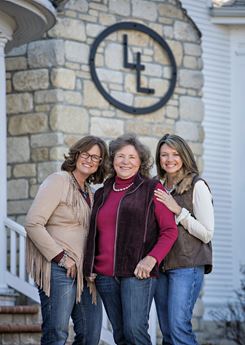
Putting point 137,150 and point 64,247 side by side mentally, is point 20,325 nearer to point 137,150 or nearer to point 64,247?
point 64,247

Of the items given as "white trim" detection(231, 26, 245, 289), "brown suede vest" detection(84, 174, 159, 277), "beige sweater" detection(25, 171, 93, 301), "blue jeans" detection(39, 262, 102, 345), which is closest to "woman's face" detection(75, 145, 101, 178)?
"beige sweater" detection(25, 171, 93, 301)

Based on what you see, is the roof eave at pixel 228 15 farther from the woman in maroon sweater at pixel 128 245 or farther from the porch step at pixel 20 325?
the woman in maroon sweater at pixel 128 245

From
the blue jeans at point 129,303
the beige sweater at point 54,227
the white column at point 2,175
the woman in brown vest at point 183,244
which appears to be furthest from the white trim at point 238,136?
the blue jeans at point 129,303

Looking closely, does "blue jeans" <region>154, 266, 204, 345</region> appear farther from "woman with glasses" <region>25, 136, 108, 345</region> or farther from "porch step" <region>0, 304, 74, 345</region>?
"porch step" <region>0, 304, 74, 345</region>

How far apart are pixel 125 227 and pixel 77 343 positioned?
0.89m

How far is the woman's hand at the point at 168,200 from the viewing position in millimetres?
5582

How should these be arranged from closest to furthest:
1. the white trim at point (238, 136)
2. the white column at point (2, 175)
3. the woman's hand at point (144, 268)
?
the woman's hand at point (144, 268), the white column at point (2, 175), the white trim at point (238, 136)

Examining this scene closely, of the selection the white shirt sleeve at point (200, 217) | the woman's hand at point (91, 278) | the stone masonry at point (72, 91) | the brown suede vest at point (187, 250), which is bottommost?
the woman's hand at point (91, 278)

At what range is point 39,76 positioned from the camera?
1023cm

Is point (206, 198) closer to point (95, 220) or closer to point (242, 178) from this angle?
point (95, 220)

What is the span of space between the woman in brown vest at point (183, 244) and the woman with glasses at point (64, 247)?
42cm

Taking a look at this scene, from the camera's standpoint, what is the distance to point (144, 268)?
540 cm

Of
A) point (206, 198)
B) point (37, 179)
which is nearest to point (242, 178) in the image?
point (37, 179)

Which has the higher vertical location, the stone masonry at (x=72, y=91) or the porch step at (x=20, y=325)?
the stone masonry at (x=72, y=91)
